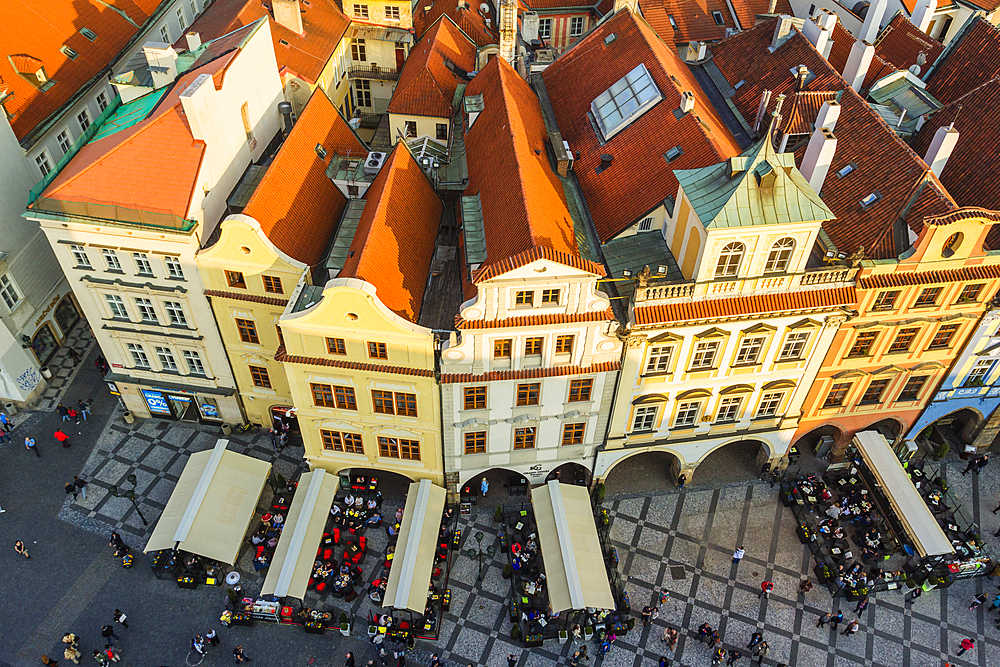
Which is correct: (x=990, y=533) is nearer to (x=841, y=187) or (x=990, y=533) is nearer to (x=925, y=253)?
(x=925, y=253)

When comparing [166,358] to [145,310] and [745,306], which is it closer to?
[145,310]

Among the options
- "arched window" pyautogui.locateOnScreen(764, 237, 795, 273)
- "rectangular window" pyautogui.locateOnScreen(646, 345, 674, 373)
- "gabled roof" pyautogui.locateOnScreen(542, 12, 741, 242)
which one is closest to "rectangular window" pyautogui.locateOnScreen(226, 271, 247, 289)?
"gabled roof" pyautogui.locateOnScreen(542, 12, 741, 242)

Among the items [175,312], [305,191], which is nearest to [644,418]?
[305,191]

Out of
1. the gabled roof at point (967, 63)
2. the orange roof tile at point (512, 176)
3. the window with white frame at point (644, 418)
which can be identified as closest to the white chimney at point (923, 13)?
the gabled roof at point (967, 63)

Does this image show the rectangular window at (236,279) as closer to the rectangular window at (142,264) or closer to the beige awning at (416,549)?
the rectangular window at (142,264)

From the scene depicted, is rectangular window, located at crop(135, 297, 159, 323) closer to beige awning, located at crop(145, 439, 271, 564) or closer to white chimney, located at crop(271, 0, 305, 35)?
beige awning, located at crop(145, 439, 271, 564)

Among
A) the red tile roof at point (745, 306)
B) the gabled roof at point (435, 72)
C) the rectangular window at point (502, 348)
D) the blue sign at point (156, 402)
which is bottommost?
the blue sign at point (156, 402)
